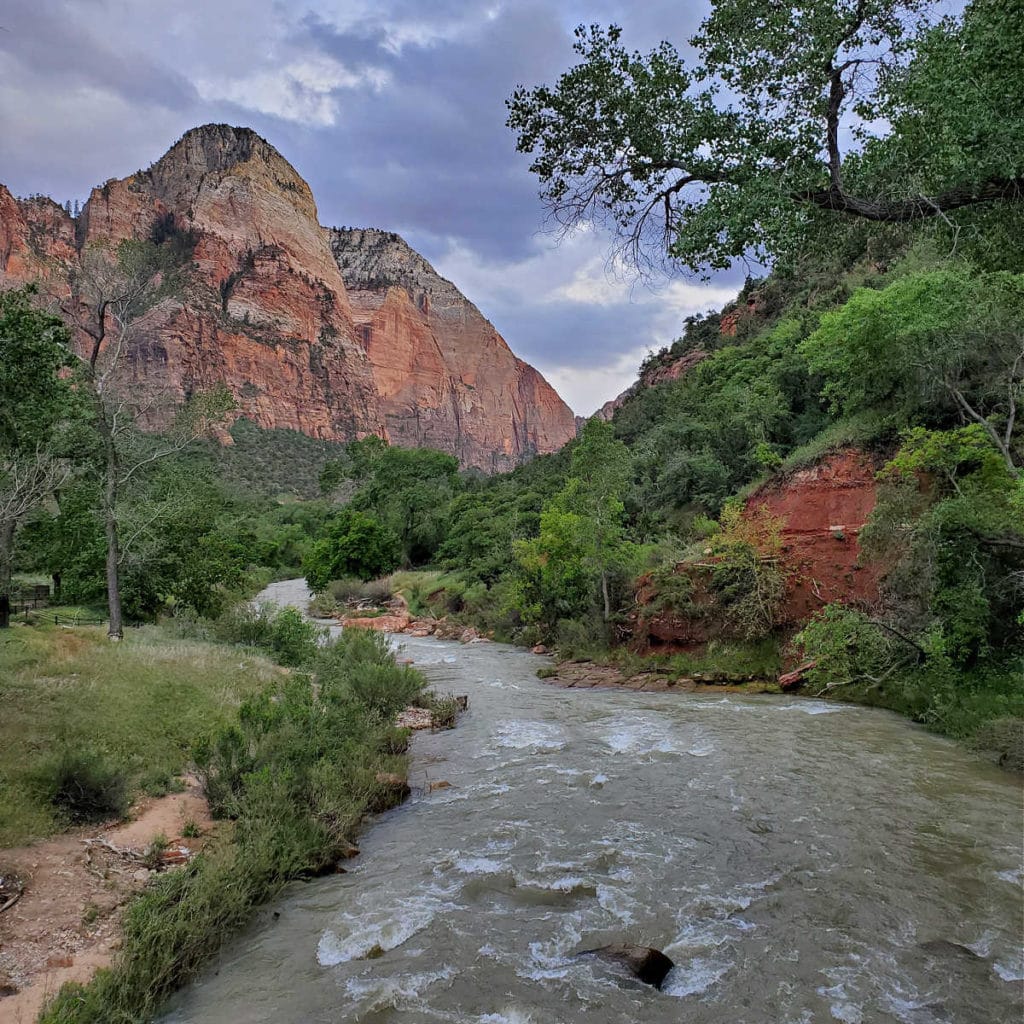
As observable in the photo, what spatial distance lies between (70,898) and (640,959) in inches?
193

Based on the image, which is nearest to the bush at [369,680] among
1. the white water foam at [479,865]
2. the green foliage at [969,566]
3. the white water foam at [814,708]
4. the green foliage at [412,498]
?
the white water foam at [479,865]

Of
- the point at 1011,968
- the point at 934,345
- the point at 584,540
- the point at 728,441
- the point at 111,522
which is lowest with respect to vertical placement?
the point at 1011,968

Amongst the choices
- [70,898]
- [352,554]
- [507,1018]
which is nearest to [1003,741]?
[507,1018]

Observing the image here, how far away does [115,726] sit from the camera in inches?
368

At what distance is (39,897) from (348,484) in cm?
8376

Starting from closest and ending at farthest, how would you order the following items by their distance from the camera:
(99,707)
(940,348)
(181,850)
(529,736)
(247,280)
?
(181,850) < (99,707) < (529,736) < (940,348) < (247,280)

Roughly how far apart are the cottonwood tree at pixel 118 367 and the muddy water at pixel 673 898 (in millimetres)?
12865

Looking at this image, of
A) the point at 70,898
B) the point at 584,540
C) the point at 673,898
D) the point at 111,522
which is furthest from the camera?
the point at 584,540

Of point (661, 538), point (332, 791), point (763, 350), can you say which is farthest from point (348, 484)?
point (332, 791)

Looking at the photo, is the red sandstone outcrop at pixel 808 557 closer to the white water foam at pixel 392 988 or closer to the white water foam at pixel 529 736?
the white water foam at pixel 529 736

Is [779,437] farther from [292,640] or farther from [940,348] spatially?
[292,640]

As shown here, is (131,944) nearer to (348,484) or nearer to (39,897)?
(39,897)

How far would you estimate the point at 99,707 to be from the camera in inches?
385

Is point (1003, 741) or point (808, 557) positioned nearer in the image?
point (1003, 741)
